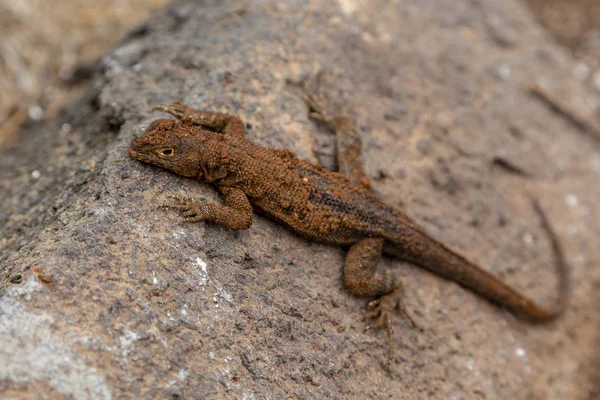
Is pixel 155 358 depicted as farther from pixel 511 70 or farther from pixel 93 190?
pixel 511 70

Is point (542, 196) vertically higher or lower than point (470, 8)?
lower

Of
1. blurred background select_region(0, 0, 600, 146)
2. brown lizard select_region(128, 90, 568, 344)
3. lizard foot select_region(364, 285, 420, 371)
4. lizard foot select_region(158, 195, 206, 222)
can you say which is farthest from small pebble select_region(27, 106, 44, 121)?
lizard foot select_region(364, 285, 420, 371)

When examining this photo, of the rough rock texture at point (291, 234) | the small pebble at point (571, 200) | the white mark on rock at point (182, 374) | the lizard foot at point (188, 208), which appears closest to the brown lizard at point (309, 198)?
the lizard foot at point (188, 208)

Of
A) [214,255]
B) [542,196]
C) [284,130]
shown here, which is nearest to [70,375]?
[214,255]

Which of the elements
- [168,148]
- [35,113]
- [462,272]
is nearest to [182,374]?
[168,148]

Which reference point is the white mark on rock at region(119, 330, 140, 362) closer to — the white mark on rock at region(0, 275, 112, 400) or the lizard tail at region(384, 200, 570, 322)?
the white mark on rock at region(0, 275, 112, 400)

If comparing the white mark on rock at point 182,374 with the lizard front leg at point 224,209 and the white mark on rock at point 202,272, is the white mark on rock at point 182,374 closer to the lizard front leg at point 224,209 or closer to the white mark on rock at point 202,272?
the white mark on rock at point 202,272

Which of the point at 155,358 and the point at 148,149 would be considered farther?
the point at 148,149
